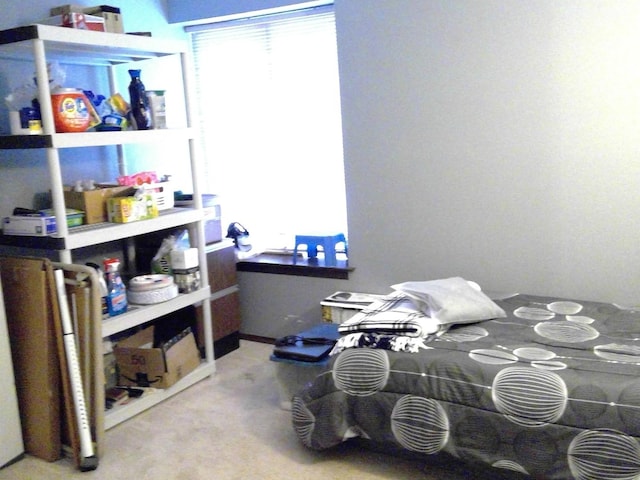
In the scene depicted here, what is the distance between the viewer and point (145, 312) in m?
2.90

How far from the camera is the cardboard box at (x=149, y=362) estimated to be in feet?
9.88

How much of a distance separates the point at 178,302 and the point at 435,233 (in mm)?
1372

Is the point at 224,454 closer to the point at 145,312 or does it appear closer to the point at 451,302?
the point at 145,312

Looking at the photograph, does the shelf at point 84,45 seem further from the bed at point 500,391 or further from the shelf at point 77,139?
the bed at point 500,391

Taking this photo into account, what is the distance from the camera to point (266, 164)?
3.80 m

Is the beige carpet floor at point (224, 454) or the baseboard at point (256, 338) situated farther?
the baseboard at point (256, 338)

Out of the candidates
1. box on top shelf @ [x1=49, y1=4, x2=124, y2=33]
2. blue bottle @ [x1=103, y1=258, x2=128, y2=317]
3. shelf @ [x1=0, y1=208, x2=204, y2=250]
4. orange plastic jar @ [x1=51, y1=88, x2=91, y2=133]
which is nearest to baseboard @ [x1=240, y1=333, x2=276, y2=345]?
shelf @ [x1=0, y1=208, x2=204, y2=250]

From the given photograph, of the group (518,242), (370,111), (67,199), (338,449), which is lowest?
(338,449)

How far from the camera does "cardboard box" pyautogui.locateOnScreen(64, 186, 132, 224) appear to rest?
2750 mm

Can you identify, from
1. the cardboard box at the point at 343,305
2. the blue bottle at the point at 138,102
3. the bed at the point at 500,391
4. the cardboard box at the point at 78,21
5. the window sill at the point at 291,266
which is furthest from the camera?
the window sill at the point at 291,266

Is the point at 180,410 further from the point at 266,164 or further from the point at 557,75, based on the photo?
the point at 557,75

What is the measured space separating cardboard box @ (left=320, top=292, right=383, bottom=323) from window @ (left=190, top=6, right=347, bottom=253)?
0.54 m

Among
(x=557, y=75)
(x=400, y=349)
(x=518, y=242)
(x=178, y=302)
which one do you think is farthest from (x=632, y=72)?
(x=178, y=302)

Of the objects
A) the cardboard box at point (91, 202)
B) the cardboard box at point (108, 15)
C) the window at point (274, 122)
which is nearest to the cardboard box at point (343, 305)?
the window at point (274, 122)
